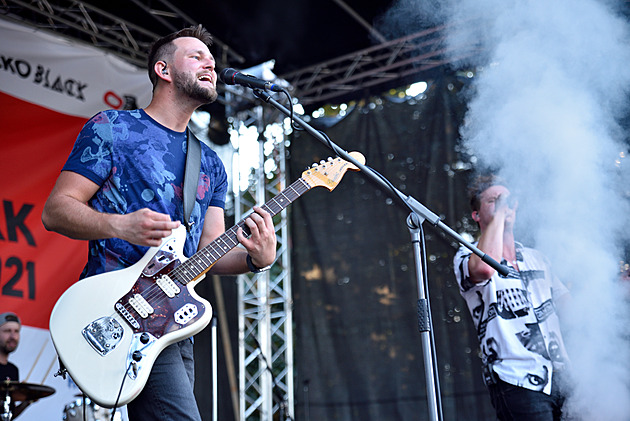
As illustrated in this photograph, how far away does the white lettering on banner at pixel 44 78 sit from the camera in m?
5.62

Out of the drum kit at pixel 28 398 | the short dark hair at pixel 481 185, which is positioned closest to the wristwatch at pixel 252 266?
the short dark hair at pixel 481 185

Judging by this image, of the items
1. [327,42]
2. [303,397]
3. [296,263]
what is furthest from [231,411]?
[327,42]

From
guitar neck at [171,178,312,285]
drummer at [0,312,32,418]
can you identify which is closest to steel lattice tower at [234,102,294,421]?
drummer at [0,312,32,418]

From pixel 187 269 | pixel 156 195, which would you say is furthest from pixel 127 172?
pixel 187 269

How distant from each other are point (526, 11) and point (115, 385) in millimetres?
3529

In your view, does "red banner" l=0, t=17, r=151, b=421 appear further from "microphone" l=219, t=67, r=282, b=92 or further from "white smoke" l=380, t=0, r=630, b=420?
"white smoke" l=380, t=0, r=630, b=420

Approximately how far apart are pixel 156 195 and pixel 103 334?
546 millimetres

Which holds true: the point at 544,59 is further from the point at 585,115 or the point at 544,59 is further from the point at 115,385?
the point at 115,385

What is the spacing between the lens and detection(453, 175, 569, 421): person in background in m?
3.19

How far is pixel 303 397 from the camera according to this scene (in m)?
6.35

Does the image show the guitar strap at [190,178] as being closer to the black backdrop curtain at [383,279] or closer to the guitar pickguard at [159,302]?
the guitar pickguard at [159,302]

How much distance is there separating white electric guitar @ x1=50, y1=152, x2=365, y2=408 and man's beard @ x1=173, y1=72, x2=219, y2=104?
608 mm

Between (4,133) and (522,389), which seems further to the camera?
(4,133)

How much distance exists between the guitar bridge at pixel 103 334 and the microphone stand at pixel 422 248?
1.07 meters
